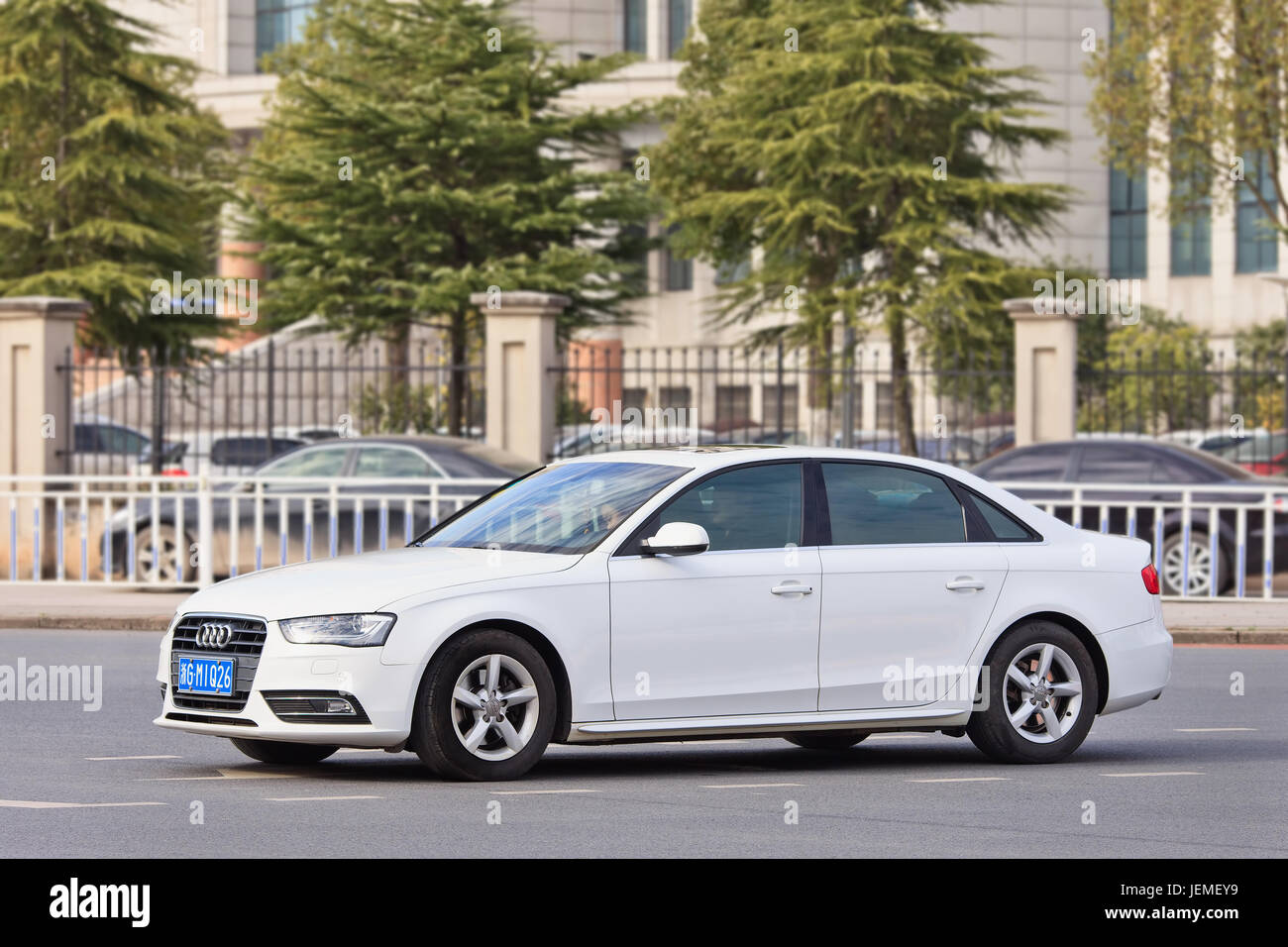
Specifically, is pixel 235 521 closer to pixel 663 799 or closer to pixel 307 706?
pixel 307 706

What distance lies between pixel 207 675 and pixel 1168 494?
41.1ft

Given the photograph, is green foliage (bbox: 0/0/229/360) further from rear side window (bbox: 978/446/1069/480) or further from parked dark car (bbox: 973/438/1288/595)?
parked dark car (bbox: 973/438/1288/595)

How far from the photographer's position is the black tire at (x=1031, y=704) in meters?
9.96

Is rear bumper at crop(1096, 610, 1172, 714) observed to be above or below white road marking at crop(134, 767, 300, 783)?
above

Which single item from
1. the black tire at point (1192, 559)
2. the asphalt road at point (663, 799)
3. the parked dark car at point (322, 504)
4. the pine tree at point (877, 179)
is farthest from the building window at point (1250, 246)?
the asphalt road at point (663, 799)

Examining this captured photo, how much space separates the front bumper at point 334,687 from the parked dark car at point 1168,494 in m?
10.9

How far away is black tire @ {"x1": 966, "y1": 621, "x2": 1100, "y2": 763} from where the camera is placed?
996 centimetres

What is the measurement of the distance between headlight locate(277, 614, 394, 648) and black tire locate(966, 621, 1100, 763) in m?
2.93

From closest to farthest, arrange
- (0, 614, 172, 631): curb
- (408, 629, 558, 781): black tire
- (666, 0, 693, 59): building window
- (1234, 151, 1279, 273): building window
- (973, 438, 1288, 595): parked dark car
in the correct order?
(408, 629, 558, 781): black tire, (0, 614, 172, 631): curb, (973, 438, 1288, 595): parked dark car, (1234, 151, 1279, 273): building window, (666, 0, 693, 59): building window

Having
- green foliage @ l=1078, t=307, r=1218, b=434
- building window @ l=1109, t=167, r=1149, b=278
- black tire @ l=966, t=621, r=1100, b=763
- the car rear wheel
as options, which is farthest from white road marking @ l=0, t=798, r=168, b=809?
building window @ l=1109, t=167, r=1149, b=278

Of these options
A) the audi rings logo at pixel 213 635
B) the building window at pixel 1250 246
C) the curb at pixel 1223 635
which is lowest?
the curb at pixel 1223 635

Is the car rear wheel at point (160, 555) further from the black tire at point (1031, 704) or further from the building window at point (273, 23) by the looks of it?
the building window at point (273, 23)

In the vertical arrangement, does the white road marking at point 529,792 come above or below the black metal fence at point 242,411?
below

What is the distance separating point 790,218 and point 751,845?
24749 mm
